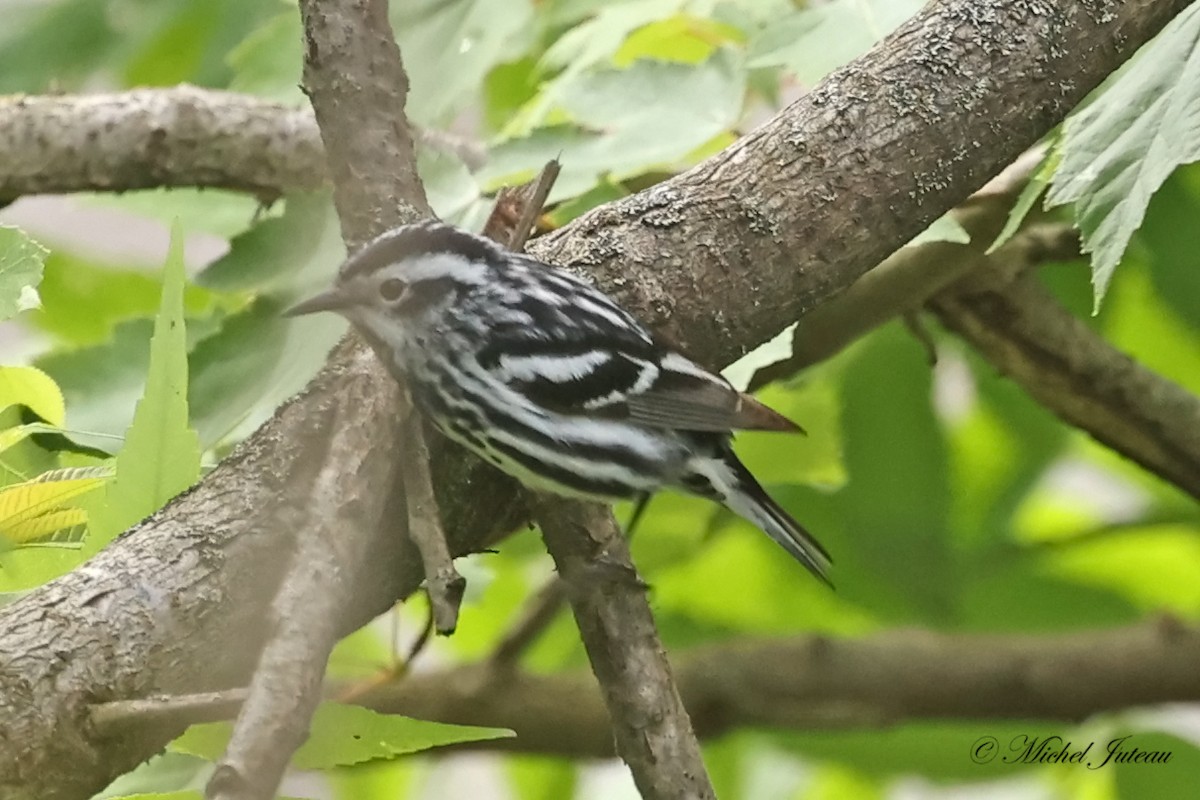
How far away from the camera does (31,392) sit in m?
0.74

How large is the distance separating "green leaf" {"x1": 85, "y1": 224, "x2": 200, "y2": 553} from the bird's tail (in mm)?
334

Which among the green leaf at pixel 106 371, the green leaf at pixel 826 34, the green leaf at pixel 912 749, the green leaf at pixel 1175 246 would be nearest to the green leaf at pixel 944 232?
the green leaf at pixel 826 34

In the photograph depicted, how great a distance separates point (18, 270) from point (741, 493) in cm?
46

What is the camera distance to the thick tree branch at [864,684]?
135 cm

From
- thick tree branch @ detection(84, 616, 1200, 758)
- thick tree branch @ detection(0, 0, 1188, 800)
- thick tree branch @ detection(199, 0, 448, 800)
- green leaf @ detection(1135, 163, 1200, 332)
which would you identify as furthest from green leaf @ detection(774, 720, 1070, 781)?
thick tree branch @ detection(199, 0, 448, 800)

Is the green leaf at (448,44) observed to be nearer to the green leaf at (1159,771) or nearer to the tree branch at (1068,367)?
the tree branch at (1068,367)

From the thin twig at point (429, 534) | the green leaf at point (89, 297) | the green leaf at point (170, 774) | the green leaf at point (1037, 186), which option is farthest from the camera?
the green leaf at point (89, 297)

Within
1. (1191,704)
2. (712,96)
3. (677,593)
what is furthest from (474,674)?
(1191,704)

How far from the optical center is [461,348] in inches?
32.5

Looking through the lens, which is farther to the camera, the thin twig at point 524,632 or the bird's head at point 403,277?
the thin twig at point 524,632

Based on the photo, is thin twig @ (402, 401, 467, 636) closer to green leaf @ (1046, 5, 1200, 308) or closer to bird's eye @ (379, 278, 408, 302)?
bird's eye @ (379, 278, 408, 302)

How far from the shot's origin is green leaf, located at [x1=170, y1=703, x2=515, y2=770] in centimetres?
54

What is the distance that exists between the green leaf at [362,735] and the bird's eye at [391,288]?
30cm

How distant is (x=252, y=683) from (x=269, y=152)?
0.80 metres
